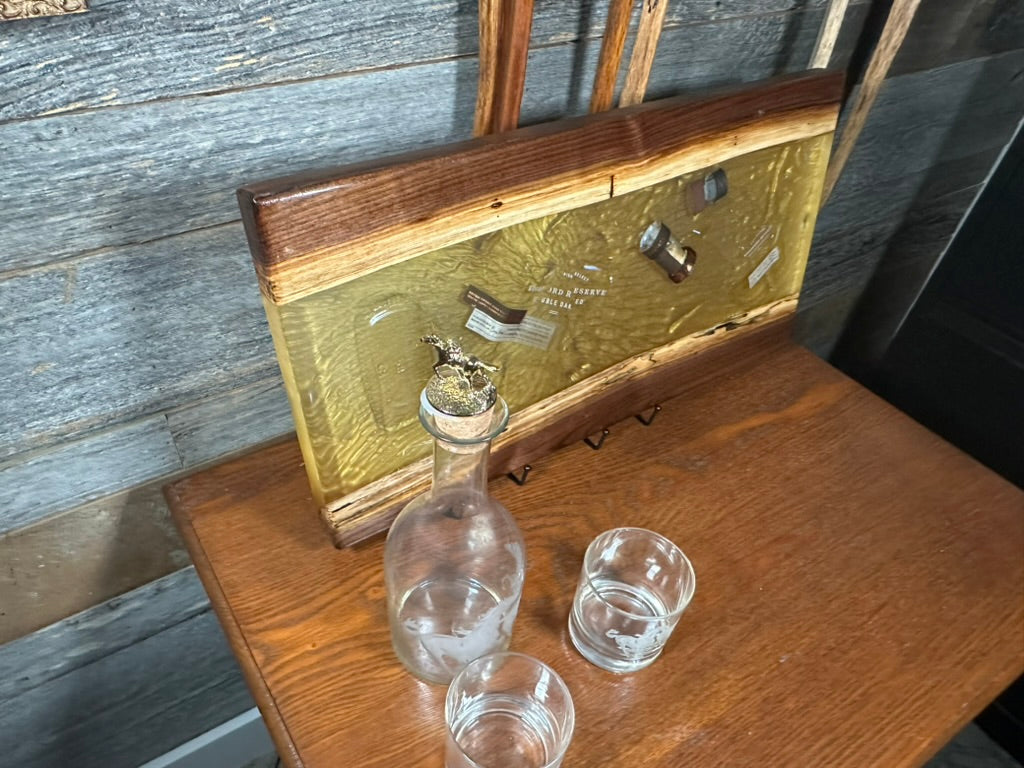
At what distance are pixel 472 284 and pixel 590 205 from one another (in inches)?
5.1

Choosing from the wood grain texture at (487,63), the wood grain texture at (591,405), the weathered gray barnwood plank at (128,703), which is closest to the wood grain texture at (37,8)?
the wood grain texture at (487,63)

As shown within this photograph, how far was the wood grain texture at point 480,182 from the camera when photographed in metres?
0.52

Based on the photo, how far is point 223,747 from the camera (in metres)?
1.12

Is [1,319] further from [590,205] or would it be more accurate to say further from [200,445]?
[590,205]

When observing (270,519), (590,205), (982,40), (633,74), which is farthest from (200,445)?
(982,40)

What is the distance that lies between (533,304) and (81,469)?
45 centimetres

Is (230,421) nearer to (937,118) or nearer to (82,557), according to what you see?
(82,557)

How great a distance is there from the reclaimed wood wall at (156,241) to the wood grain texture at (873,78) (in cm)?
5

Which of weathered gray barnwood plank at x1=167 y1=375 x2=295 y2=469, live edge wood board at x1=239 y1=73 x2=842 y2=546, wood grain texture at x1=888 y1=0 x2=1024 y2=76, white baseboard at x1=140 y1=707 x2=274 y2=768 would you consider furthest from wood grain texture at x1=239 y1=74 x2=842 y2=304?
white baseboard at x1=140 y1=707 x2=274 y2=768

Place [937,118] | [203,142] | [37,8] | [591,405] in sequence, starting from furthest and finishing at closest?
[937,118]
[591,405]
[203,142]
[37,8]

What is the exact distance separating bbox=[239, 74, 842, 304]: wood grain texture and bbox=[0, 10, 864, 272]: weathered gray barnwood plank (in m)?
0.10

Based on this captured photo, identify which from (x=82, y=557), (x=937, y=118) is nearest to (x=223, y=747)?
(x=82, y=557)

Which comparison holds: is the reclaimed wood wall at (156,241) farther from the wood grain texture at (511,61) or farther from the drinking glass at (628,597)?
the drinking glass at (628,597)

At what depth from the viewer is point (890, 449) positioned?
0.84 metres
